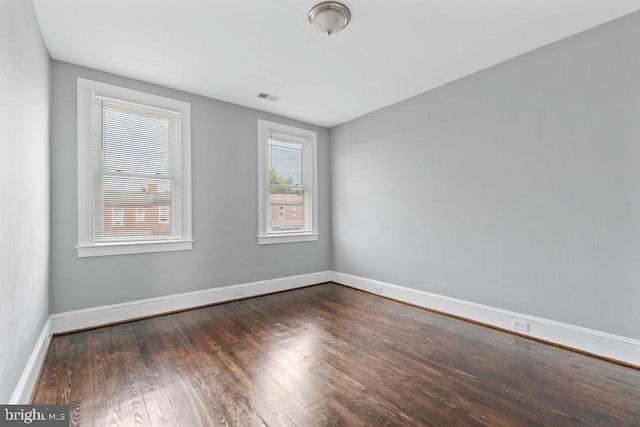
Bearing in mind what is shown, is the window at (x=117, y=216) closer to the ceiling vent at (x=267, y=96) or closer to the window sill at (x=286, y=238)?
the window sill at (x=286, y=238)

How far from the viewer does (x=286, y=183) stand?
4.73m

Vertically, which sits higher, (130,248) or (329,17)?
(329,17)

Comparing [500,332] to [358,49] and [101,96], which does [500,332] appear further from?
[101,96]

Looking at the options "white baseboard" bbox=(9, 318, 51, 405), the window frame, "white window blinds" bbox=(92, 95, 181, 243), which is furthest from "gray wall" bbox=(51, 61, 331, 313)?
"white baseboard" bbox=(9, 318, 51, 405)

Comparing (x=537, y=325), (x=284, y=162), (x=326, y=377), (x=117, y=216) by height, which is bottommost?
(x=326, y=377)

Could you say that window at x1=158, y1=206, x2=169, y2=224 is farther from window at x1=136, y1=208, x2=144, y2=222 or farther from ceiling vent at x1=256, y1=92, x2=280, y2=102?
ceiling vent at x1=256, y1=92, x2=280, y2=102

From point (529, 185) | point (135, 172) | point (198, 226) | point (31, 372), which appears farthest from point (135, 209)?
point (529, 185)

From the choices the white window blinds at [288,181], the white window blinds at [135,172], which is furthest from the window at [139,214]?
the white window blinds at [288,181]

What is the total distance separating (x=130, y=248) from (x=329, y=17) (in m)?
3.08

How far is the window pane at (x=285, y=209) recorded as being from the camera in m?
4.55

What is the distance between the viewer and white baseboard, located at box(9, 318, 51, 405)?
5.51ft

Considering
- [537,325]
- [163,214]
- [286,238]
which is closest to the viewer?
[537,325]

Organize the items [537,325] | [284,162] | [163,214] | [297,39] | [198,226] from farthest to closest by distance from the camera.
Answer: [284,162], [198,226], [163,214], [537,325], [297,39]

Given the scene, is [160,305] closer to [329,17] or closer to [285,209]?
[285,209]
